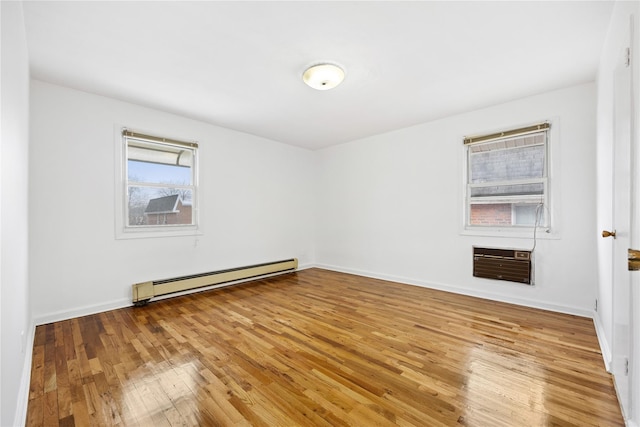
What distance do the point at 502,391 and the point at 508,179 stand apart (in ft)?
9.54

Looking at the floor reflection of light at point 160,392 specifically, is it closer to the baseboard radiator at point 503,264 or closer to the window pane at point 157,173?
the window pane at point 157,173

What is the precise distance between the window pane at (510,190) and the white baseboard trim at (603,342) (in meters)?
1.52

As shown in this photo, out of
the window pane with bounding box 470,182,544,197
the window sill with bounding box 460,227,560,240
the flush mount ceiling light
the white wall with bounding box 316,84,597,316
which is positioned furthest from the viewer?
the window pane with bounding box 470,182,544,197

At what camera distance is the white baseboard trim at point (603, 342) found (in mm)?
2127

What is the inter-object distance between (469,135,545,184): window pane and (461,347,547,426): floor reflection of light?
2457 mm

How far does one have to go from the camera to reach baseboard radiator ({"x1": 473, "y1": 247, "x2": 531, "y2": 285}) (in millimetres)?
3537

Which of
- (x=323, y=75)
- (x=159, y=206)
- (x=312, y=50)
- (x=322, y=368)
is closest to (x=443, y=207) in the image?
(x=323, y=75)

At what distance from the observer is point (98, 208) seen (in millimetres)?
3473

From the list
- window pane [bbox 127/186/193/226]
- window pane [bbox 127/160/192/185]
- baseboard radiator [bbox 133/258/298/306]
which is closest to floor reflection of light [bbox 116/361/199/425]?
baseboard radiator [bbox 133/258/298/306]

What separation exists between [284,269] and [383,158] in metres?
2.86

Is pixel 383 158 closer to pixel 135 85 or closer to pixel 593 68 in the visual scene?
pixel 593 68

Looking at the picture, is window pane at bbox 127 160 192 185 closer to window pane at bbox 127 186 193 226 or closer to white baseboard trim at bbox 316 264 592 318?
window pane at bbox 127 186 193 226

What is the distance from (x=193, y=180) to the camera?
4434mm

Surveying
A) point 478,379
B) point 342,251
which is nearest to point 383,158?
point 342,251
